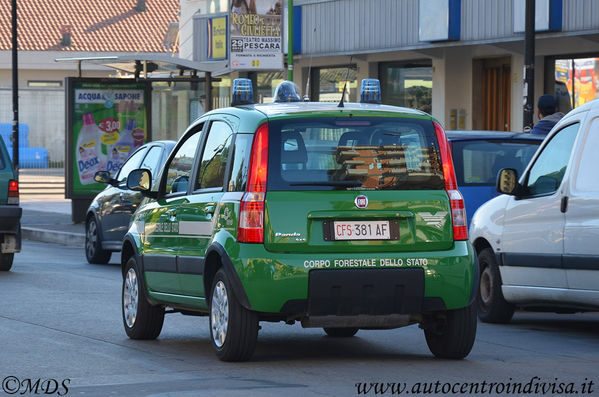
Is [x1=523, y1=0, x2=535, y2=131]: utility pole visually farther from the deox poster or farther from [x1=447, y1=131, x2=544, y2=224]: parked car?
the deox poster

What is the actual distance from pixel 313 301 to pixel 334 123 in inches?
46.7

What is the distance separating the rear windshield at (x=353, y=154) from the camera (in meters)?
8.60

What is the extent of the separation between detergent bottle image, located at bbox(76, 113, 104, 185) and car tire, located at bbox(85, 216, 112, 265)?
281 inches

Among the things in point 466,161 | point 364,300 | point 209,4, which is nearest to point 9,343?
point 364,300

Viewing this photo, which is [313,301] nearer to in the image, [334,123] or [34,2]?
[334,123]

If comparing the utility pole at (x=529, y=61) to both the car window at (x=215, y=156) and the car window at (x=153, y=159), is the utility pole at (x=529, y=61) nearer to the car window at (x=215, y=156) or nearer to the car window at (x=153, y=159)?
the car window at (x=153, y=159)

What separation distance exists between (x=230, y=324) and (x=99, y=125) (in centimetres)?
1838

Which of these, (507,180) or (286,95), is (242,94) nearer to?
(286,95)

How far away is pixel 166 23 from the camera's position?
7050 centimetres

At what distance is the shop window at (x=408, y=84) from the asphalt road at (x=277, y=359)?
16.4m

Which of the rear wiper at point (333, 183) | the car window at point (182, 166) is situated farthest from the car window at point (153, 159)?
the rear wiper at point (333, 183)

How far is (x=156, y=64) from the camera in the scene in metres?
26.1

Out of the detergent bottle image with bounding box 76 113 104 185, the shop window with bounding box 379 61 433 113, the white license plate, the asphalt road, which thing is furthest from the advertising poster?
the white license plate

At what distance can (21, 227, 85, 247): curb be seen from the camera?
2391cm
